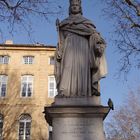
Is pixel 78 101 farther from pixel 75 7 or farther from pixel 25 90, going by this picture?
pixel 25 90

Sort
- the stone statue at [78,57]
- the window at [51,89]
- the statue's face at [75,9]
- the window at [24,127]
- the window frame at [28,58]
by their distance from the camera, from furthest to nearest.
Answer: the window frame at [28,58] < the window at [51,89] < the window at [24,127] < the statue's face at [75,9] < the stone statue at [78,57]

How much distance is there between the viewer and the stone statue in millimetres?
10828

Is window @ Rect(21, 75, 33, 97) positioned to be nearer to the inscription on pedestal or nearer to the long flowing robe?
the long flowing robe

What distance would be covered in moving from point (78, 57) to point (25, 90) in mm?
33828

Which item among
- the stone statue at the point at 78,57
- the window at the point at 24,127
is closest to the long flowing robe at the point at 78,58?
the stone statue at the point at 78,57

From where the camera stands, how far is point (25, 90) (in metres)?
44.4

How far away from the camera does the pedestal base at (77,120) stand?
9.96 meters

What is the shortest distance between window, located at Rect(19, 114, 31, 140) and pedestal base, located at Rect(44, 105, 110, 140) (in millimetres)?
32375

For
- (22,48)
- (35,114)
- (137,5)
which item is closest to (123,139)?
(35,114)

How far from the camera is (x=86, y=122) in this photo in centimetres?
1005

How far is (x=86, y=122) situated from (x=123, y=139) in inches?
1122

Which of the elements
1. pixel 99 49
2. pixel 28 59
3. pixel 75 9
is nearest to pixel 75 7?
pixel 75 9

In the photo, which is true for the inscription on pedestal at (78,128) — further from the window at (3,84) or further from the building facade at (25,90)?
the window at (3,84)

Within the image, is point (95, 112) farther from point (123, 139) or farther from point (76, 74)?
point (123, 139)
